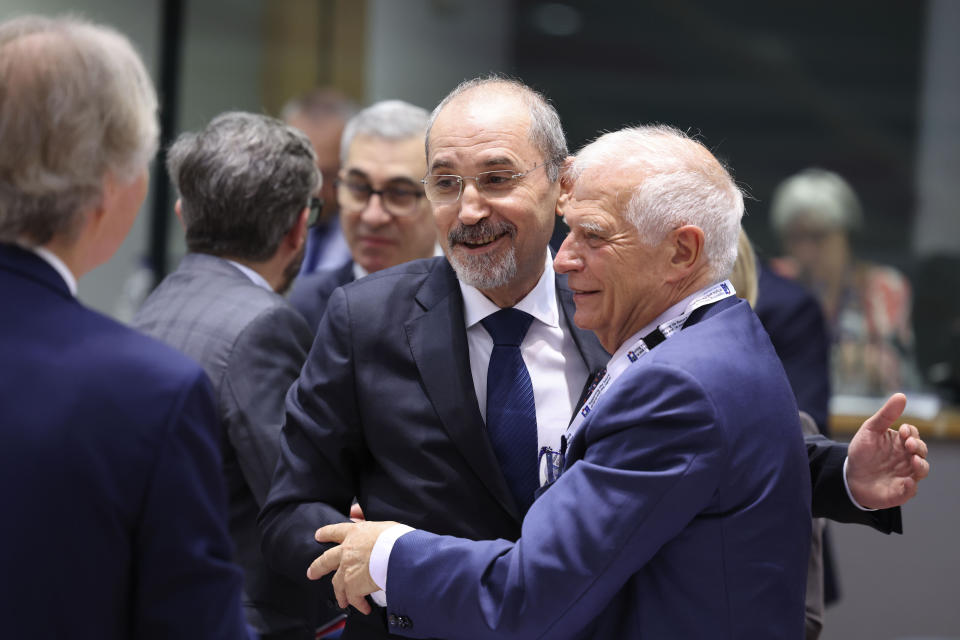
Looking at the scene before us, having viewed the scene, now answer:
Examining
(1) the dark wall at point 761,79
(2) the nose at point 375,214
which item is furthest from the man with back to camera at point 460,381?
(1) the dark wall at point 761,79

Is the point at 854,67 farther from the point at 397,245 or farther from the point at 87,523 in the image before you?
the point at 87,523

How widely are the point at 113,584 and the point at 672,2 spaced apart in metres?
6.01

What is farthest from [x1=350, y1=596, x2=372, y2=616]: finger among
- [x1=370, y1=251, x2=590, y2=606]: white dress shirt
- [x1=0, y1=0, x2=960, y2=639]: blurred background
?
[x1=0, y1=0, x2=960, y2=639]: blurred background

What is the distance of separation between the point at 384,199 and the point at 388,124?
0.72 ft

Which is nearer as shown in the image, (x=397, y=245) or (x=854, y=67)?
(x=397, y=245)

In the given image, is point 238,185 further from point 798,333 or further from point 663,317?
point 798,333

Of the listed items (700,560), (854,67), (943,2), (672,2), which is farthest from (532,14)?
(700,560)

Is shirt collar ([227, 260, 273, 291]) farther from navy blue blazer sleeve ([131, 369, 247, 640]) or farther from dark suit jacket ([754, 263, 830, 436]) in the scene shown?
dark suit jacket ([754, 263, 830, 436])

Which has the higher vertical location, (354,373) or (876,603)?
(354,373)

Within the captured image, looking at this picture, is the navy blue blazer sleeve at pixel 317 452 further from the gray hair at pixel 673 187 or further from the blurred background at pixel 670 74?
the blurred background at pixel 670 74

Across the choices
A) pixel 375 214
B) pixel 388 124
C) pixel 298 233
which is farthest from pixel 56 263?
pixel 388 124

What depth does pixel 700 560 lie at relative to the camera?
155cm

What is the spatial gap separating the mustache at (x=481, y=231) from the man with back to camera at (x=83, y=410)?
0.84 meters

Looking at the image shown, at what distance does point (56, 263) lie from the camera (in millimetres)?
1203
